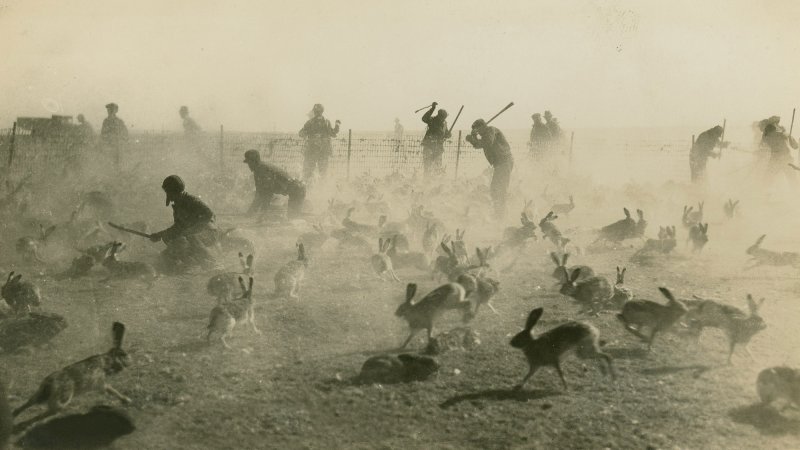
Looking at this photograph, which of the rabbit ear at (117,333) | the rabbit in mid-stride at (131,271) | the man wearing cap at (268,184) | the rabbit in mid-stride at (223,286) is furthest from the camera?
the man wearing cap at (268,184)

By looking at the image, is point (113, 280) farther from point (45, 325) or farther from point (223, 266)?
point (45, 325)

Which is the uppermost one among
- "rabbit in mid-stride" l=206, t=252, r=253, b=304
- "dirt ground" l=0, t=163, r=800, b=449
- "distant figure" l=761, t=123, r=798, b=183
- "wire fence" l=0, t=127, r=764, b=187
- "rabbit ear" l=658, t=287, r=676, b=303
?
"distant figure" l=761, t=123, r=798, b=183

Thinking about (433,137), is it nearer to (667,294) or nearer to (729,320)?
(667,294)

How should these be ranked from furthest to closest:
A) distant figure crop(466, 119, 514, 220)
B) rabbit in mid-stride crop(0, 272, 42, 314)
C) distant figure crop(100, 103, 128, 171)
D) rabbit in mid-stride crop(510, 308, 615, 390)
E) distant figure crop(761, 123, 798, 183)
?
distant figure crop(100, 103, 128, 171), distant figure crop(761, 123, 798, 183), distant figure crop(466, 119, 514, 220), rabbit in mid-stride crop(0, 272, 42, 314), rabbit in mid-stride crop(510, 308, 615, 390)

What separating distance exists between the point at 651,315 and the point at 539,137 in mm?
19857

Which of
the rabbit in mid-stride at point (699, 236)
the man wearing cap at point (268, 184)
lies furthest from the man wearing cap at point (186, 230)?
the rabbit in mid-stride at point (699, 236)

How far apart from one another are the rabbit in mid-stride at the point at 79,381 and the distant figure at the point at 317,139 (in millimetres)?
16649

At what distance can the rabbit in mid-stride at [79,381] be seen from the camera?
5695 millimetres

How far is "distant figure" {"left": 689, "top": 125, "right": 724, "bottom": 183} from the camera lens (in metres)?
21.8

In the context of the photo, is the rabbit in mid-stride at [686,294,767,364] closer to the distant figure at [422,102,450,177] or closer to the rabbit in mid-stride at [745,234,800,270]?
the rabbit in mid-stride at [745,234,800,270]

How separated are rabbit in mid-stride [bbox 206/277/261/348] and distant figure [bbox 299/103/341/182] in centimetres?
1472

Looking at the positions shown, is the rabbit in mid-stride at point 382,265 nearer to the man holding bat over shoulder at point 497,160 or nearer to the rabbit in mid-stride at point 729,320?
the rabbit in mid-stride at point 729,320

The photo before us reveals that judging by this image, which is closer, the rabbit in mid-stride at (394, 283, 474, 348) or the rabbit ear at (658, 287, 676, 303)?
the rabbit ear at (658, 287, 676, 303)

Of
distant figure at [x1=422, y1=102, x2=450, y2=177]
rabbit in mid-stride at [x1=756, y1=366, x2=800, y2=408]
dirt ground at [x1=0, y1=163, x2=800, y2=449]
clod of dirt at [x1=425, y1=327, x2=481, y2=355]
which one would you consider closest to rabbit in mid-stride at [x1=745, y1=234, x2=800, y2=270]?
dirt ground at [x1=0, y1=163, x2=800, y2=449]
